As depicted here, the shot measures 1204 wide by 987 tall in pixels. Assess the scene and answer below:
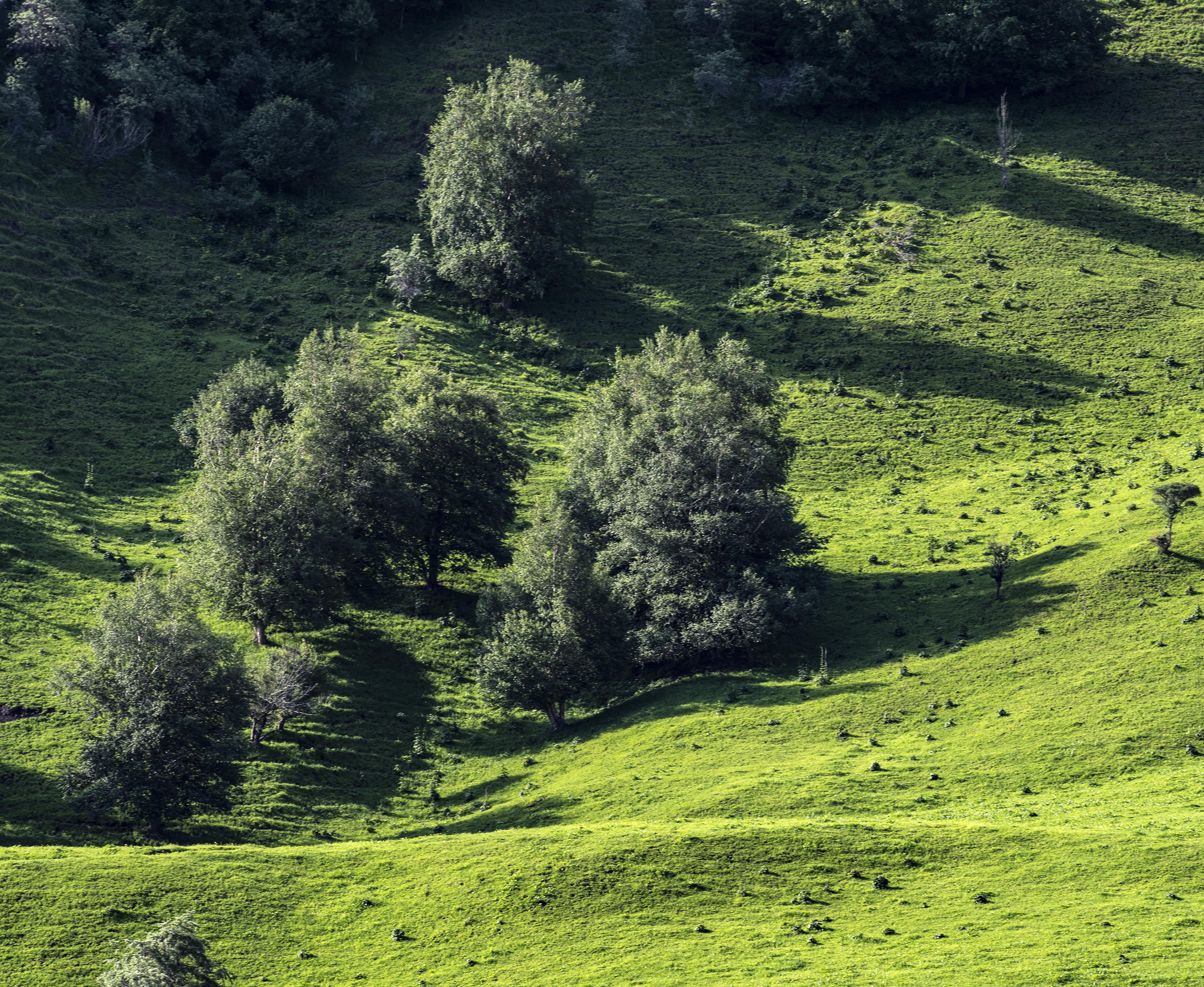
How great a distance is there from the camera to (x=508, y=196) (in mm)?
121812

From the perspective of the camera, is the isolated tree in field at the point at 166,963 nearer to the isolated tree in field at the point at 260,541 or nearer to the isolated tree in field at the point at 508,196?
the isolated tree in field at the point at 260,541

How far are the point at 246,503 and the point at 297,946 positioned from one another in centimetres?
3373

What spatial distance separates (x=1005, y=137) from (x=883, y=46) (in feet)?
70.3

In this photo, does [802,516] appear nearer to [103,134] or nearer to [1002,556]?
[1002,556]

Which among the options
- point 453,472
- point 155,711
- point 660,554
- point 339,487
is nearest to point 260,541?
point 339,487

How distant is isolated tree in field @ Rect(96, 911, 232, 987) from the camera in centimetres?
4562

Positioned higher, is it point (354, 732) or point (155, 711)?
point (155, 711)

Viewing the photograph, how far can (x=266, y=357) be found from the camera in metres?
116

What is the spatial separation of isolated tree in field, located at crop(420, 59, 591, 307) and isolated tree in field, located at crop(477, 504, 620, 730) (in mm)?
44450

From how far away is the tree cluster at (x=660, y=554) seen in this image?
7825 cm

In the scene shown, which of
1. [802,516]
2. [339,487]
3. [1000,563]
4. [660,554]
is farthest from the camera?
[802,516]

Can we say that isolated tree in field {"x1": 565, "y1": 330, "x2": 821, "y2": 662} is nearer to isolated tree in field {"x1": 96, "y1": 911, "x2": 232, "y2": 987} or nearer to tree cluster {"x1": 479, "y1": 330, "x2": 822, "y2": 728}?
tree cluster {"x1": 479, "y1": 330, "x2": 822, "y2": 728}

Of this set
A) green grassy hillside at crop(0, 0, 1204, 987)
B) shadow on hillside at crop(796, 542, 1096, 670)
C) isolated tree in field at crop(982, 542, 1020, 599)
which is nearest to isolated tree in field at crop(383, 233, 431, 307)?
green grassy hillside at crop(0, 0, 1204, 987)

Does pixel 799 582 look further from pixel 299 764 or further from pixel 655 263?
pixel 655 263
